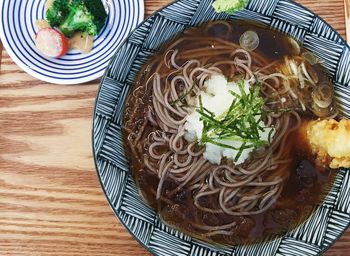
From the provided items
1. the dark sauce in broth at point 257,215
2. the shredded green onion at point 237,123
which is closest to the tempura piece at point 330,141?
the dark sauce in broth at point 257,215

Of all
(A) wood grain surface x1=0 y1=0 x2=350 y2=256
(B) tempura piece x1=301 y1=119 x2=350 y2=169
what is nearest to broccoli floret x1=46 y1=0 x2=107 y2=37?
(A) wood grain surface x1=0 y1=0 x2=350 y2=256

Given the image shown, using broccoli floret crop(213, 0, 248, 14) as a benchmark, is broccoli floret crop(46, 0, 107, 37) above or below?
below

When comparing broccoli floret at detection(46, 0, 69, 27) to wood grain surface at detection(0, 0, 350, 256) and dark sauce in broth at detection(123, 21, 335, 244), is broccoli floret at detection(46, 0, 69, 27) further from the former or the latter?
dark sauce in broth at detection(123, 21, 335, 244)

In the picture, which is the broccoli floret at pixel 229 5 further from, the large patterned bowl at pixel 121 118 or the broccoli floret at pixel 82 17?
the broccoli floret at pixel 82 17

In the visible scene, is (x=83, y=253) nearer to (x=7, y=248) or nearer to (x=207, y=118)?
(x=7, y=248)

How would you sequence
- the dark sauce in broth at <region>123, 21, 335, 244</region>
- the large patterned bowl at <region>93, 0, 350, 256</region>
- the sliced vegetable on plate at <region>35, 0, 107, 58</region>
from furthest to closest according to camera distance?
the sliced vegetable on plate at <region>35, 0, 107, 58</region>, the dark sauce in broth at <region>123, 21, 335, 244</region>, the large patterned bowl at <region>93, 0, 350, 256</region>

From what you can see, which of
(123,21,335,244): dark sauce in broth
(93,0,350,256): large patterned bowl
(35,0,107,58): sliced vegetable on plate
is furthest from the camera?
(35,0,107,58): sliced vegetable on plate

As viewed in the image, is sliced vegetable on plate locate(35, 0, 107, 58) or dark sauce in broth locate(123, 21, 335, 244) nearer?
dark sauce in broth locate(123, 21, 335, 244)
